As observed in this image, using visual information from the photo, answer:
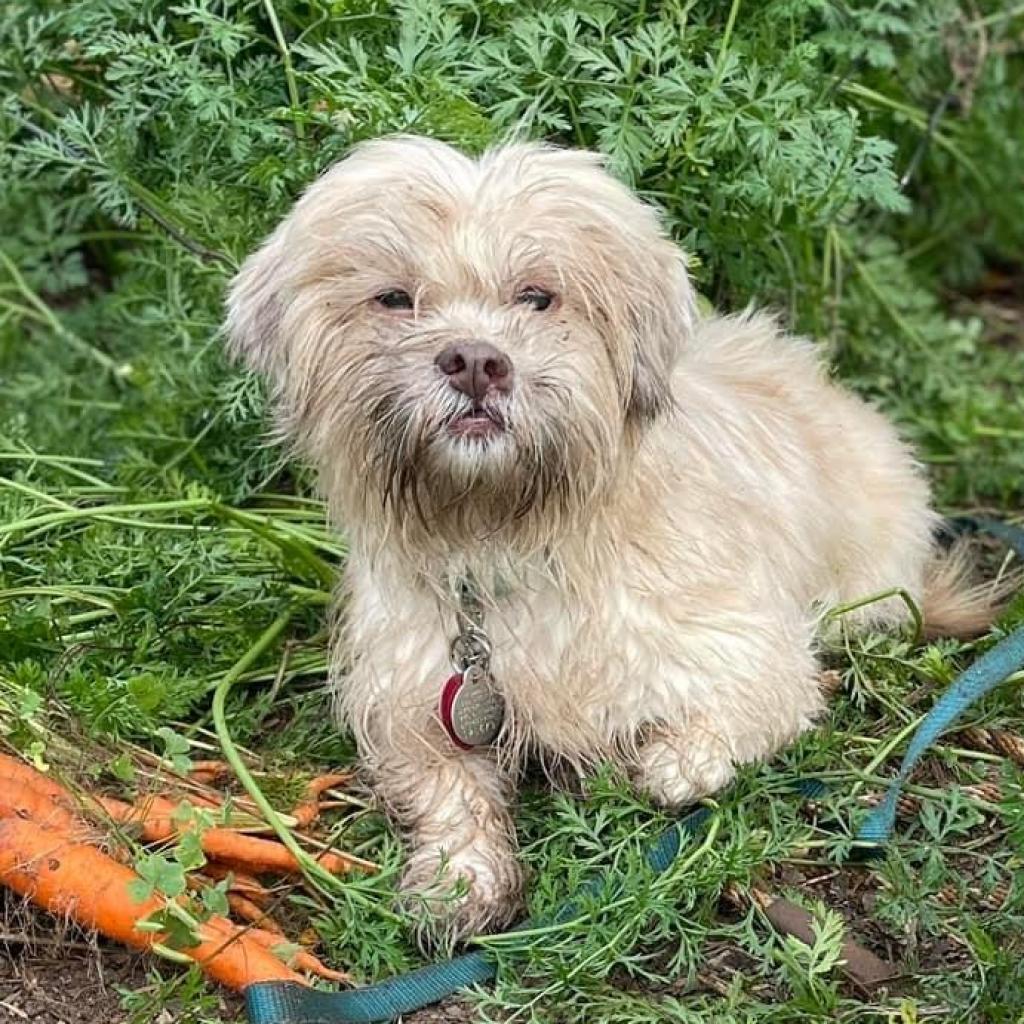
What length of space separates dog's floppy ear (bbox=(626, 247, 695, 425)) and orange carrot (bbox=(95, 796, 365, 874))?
94 cm

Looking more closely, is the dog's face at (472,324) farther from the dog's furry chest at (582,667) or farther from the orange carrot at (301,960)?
the orange carrot at (301,960)

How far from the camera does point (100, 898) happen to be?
303 cm

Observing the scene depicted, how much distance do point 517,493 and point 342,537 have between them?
0.68 metres

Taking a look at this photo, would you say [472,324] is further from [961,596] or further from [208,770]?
[961,596]

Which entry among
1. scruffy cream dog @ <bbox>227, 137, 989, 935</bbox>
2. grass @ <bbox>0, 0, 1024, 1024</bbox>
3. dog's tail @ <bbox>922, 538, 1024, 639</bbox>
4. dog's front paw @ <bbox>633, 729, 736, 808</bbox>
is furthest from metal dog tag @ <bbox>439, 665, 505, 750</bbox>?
dog's tail @ <bbox>922, 538, 1024, 639</bbox>

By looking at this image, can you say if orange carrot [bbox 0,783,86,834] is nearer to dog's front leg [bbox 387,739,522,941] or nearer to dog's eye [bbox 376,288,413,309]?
dog's front leg [bbox 387,739,522,941]

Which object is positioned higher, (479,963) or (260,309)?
(260,309)

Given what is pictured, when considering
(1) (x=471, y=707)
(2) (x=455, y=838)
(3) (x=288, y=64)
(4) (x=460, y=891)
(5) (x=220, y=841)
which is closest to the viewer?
(4) (x=460, y=891)

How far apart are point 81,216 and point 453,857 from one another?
2.55 m

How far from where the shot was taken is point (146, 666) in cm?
364

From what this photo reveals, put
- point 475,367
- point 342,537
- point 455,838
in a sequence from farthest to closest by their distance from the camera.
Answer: point 342,537 < point 455,838 < point 475,367

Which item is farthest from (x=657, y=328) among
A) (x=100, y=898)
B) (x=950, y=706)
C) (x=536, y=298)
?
(x=100, y=898)

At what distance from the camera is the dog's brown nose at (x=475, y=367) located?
2830mm

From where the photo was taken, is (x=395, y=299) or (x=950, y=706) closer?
(x=395, y=299)
